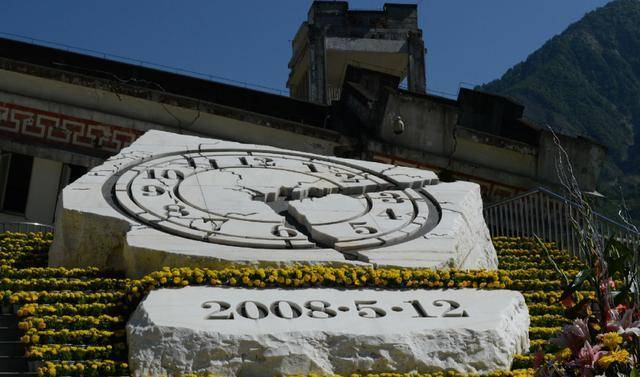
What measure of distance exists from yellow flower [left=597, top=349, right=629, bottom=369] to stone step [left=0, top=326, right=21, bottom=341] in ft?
18.6

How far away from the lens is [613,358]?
9273 millimetres

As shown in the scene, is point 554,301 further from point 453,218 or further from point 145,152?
point 145,152

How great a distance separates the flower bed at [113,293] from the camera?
11266mm

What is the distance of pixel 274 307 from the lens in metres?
12.2

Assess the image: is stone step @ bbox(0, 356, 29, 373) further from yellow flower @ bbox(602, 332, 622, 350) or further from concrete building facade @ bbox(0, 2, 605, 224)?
concrete building facade @ bbox(0, 2, 605, 224)

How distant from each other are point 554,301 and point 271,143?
10.5m

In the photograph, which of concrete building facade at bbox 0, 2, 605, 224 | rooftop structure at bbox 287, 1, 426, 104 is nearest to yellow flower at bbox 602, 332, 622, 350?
concrete building facade at bbox 0, 2, 605, 224

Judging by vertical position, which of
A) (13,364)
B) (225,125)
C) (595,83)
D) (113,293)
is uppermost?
(595,83)

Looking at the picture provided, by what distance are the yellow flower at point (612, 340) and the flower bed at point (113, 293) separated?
1.55 meters

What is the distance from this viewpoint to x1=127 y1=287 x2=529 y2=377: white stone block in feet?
37.3

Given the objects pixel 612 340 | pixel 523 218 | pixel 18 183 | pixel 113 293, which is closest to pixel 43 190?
Result: pixel 18 183

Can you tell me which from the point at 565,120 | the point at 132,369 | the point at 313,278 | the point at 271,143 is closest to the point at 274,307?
the point at 313,278

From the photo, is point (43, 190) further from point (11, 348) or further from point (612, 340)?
point (612, 340)

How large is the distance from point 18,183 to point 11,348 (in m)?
12.2
